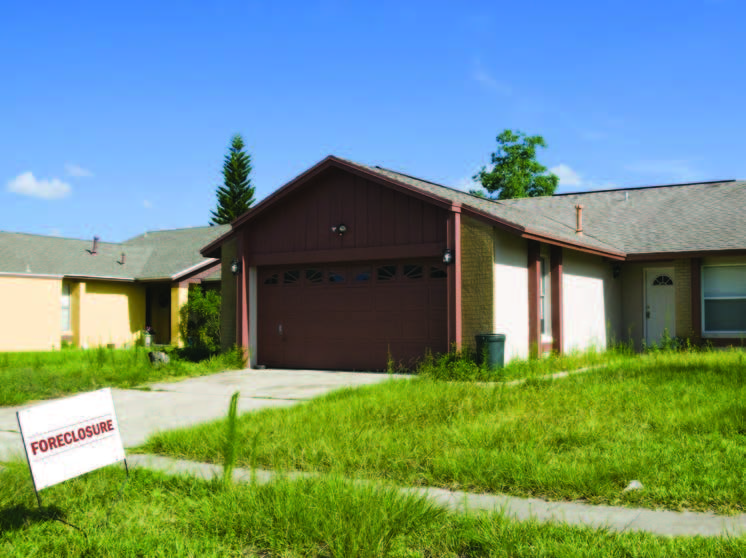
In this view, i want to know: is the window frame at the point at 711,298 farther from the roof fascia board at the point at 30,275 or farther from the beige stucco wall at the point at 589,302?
the roof fascia board at the point at 30,275

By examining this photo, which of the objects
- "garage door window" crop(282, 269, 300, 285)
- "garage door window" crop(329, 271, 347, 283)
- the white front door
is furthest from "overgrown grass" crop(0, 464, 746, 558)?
the white front door

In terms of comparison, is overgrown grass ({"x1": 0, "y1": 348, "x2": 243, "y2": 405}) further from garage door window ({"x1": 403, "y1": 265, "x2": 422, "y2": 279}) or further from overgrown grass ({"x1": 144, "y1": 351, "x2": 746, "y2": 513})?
overgrown grass ({"x1": 144, "y1": 351, "x2": 746, "y2": 513})

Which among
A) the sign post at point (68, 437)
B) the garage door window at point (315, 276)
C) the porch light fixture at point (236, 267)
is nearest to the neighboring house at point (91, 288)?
the porch light fixture at point (236, 267)

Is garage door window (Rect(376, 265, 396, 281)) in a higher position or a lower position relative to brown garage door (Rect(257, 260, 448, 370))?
higher

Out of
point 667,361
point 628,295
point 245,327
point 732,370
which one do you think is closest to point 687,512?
point 732,370

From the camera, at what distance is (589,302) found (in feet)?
61.9

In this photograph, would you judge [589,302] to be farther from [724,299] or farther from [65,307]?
[65,307]

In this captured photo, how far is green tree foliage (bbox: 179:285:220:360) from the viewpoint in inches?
1000

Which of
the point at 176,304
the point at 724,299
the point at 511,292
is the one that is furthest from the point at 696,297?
the point at 176,304

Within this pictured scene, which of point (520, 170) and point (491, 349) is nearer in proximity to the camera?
point (491, 349)

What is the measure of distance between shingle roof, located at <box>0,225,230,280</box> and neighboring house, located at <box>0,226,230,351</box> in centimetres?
3

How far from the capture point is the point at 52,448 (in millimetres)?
5055

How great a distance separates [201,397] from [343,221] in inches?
225

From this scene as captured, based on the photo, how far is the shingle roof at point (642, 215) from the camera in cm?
1836
